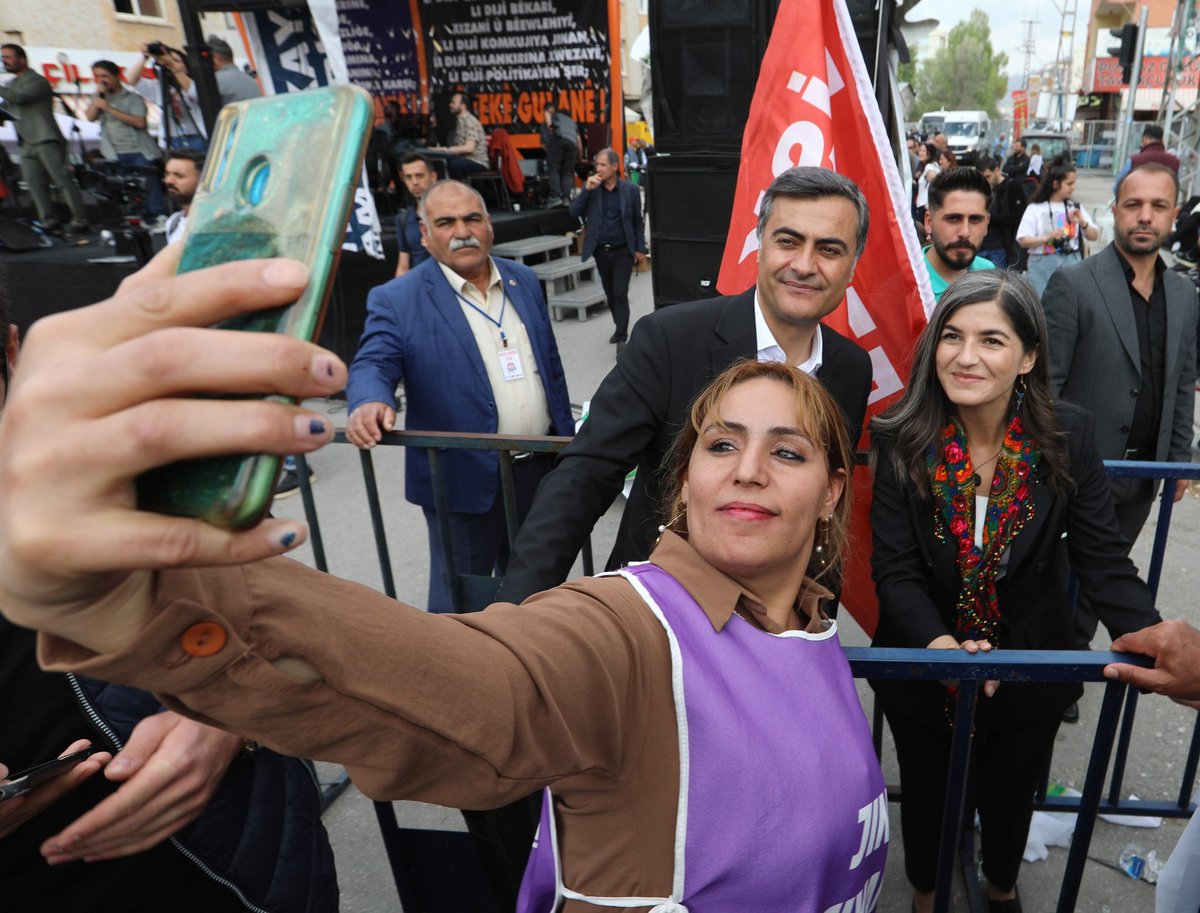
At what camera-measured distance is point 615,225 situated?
8.68 meters

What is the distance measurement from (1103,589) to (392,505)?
4.52m

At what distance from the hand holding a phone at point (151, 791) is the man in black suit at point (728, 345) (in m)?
1.04

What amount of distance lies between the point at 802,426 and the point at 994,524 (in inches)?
38.5

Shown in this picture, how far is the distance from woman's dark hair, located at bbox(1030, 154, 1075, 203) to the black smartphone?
28.4 ft

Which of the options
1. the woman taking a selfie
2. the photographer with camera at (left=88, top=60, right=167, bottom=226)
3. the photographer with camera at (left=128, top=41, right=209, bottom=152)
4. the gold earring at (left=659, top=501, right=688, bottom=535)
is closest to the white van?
the photographer with camera at (left=88, top=60, right=167, bottom=226)

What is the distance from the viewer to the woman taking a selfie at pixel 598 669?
0.60m

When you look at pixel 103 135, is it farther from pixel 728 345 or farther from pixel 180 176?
pixel 728 345

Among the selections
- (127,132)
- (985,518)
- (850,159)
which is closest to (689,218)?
(850,159)

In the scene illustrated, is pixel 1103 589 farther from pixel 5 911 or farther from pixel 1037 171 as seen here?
pixel 1037 171

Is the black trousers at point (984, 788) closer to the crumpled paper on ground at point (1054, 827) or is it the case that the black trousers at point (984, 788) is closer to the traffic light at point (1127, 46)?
the crumpled paper on ground at point (1054, 827)

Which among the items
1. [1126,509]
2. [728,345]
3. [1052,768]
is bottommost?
[1052,768]

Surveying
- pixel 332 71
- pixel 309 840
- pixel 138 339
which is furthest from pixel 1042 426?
pixel 332 71

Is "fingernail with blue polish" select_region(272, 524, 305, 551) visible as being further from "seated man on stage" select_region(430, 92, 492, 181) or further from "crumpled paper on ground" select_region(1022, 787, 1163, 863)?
"seated man on stage" select_region(430, 92, 492, 181)

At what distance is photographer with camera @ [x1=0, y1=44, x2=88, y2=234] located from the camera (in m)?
10.1
